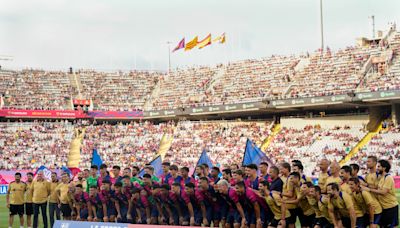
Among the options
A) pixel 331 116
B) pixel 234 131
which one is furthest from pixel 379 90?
pixel 234 131

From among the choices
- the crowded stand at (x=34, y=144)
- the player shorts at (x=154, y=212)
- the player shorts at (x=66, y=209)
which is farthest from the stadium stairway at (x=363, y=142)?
the player shorts at (x=154, y=212)

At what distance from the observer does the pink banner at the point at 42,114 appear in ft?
183

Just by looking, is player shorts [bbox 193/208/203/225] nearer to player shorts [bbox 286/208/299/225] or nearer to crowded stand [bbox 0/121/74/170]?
player shorts [bbox 286/208/299/225]

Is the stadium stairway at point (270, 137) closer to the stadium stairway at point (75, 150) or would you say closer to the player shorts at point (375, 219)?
the stadium stairway at point (75, 150)

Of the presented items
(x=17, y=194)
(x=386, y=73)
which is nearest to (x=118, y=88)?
(x=386, y=73)

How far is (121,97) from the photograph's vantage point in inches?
2493

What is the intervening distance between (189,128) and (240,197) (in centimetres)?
4143

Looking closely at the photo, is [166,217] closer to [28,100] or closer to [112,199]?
[112,199]

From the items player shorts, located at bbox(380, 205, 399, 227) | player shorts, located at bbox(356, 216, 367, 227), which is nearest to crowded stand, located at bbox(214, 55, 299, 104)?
player shorts, located at bbox(380, 205, 399, 227)

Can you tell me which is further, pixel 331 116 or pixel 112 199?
pixel 331 116

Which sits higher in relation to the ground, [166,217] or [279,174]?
[279,174]

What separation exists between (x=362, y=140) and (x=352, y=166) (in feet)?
104

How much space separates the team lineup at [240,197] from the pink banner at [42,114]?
39357mm

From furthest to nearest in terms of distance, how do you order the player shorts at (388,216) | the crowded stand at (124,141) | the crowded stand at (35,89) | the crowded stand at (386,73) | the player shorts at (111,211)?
the crowded stand at (35,89), the crowded stand at (124,141), the crowded stand at (386,73), the player shorts at (111,211), the player shorts at (388,216)
